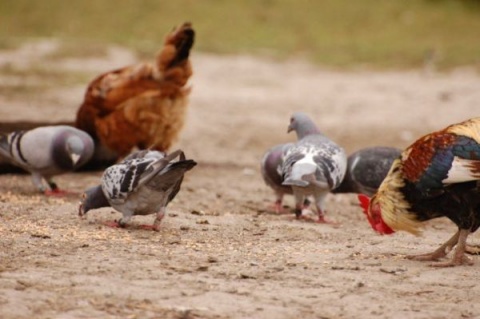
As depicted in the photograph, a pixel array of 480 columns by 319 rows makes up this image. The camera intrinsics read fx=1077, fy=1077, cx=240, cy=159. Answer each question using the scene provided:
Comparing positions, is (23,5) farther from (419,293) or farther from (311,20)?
(419,293)

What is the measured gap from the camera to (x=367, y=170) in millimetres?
9258

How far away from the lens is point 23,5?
23281mm

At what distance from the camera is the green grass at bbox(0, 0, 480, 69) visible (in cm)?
2075

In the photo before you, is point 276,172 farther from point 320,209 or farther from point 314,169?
point 314,169

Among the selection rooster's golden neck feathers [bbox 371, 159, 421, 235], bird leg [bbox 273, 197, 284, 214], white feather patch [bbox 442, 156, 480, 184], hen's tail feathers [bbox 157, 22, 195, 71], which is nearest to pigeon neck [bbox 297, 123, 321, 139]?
bird leg [bbox 273, 197, 284, 214]

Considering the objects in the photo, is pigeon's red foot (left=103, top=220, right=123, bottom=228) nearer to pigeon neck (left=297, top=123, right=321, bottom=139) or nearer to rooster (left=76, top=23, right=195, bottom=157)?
pigeon neck (left=297, top=123, right=321, bottom=139)

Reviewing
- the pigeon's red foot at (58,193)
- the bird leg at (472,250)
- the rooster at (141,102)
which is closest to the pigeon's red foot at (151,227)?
the pigeon's red foot at (58,193)

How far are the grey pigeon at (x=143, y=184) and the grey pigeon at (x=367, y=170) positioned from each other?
2.11 m

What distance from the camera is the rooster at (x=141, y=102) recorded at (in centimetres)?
1109

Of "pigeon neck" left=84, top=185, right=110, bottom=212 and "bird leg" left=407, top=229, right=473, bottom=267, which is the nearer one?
"bird leg" left=407, top=229, right=473, bottom=267

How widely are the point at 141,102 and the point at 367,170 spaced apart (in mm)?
2913

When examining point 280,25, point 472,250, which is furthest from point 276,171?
point 280,25

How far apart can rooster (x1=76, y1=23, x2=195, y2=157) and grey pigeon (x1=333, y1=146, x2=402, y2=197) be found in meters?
2.59

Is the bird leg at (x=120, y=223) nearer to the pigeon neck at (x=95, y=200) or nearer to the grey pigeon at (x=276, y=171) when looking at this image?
the pigeon neck at (x=95, y=200)
